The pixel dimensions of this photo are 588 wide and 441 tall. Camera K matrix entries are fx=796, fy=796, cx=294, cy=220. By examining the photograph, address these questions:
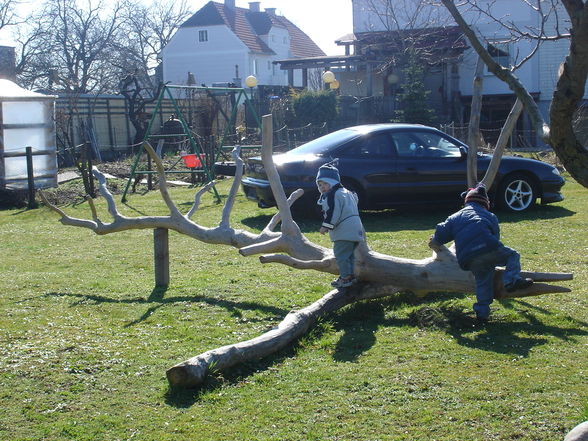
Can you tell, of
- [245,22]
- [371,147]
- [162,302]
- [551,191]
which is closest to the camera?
[162,302]

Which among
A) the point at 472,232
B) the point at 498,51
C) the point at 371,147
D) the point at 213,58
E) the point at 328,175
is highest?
the point at 213,58

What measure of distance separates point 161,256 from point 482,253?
A: 3.53m

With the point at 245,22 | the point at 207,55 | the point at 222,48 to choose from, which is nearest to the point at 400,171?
the point at 222,48

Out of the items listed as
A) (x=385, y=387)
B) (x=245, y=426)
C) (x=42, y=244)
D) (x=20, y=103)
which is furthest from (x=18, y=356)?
(x=20, y=103)

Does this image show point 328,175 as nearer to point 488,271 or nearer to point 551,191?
point 488,271

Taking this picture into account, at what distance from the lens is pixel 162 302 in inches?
307

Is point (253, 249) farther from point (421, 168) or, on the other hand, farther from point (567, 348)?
point (421, 168)

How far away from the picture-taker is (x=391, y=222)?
12812mm

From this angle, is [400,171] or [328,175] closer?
[328,175]

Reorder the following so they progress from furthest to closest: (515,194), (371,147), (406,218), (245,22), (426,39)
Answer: (245,22) → (426,39) → (515,194) → (406,218) → (371,147)

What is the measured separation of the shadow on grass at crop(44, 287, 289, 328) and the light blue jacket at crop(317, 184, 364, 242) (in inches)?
35.1

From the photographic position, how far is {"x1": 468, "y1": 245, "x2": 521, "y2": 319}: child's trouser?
6.54m

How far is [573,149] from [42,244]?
992cm

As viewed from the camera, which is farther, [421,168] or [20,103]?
[20,103]
